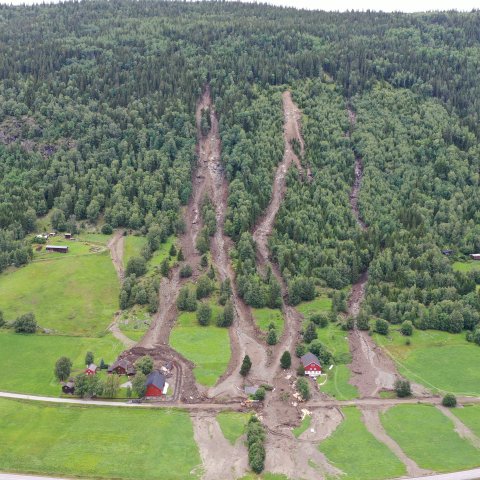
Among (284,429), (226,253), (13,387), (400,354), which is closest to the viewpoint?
(284,429)

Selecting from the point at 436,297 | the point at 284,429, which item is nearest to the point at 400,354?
the point at 436,297

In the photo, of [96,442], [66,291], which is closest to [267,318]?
[66,291]

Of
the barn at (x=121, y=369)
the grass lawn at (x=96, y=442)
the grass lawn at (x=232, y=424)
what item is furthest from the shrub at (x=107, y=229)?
the grass lawn at (x=232, y=424)

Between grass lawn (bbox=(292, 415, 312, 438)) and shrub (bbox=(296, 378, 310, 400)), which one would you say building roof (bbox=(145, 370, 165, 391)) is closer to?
shrub (bbox=(296, 378, 310, 400))

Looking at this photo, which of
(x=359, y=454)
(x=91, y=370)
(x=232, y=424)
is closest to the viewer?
(x=359, y=454)

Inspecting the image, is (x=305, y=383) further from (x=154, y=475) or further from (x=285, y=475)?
(x=154, y=475)

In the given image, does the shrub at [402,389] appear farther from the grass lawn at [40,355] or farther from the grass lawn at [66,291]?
the grass lawn at [66,291]

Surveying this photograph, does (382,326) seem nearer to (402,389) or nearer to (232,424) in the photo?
(402,389)
